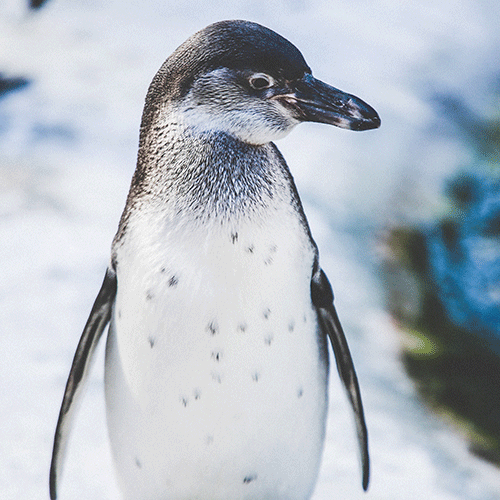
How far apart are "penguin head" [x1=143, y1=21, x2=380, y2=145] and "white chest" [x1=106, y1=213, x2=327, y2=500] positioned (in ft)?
0.39

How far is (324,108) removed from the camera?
686mm

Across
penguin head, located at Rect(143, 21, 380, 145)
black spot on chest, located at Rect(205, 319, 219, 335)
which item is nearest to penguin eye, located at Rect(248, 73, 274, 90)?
penguin head, located at Rect(143, 21, 380, 145)

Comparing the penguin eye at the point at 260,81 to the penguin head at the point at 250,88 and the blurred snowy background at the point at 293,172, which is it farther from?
the blurred snowy background at the point at 293,172

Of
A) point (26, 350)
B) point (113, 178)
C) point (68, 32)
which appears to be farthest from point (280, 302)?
point (68, 32)

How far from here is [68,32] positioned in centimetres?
214

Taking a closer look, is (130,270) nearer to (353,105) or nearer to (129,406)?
(129,406)

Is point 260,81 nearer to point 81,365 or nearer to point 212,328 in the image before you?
point 212,328

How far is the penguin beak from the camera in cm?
69

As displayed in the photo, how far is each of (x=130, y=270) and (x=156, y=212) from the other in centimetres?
8

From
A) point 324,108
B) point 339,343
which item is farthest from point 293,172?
point 324,108

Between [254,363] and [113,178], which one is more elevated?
[254,363]

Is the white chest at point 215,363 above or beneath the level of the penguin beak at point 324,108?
beneath

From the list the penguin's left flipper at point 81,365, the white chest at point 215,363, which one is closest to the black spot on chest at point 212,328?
the white chest at point 215,363

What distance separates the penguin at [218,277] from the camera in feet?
2.26
